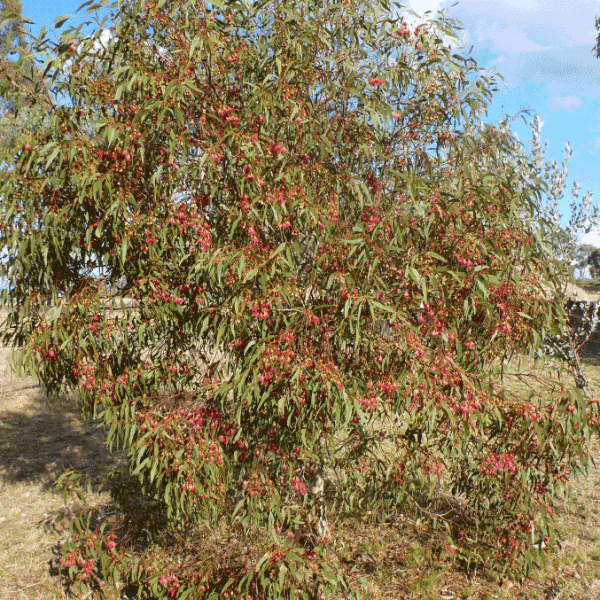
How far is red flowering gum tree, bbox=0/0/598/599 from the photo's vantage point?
2.87m

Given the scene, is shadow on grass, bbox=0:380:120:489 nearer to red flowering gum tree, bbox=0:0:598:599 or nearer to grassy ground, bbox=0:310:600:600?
grassy ground, bbox=0:310:600:600

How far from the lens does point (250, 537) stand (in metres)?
4.74

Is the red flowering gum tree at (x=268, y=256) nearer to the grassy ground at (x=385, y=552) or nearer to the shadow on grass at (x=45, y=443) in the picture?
the grassy ground at (x=385, y=552)

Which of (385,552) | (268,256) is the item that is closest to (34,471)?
(385,552)

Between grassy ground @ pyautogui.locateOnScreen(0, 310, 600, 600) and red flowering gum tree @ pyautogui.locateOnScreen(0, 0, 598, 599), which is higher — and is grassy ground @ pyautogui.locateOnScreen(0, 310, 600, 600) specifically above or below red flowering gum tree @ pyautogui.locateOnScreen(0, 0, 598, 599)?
below

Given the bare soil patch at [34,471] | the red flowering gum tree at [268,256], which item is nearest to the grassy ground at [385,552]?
the bare soil patch at [34,471]

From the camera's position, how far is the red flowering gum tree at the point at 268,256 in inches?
113

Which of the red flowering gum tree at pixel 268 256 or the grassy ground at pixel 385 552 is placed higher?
the red flowering gum tree at pixel 268 256

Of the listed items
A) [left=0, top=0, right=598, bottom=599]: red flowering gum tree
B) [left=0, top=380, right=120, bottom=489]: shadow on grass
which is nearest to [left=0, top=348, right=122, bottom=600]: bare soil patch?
[left=0, top=380, right=120, bottom=489]: shadow on grass

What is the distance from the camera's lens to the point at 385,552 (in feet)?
15.1

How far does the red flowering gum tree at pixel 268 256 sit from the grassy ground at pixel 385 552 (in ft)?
3.16

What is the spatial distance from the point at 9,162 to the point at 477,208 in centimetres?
257

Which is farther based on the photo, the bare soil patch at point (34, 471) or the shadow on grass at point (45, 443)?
the shadow on grass at point (45, 443)

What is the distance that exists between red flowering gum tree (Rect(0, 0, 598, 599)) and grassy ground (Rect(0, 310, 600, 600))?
963 mm
